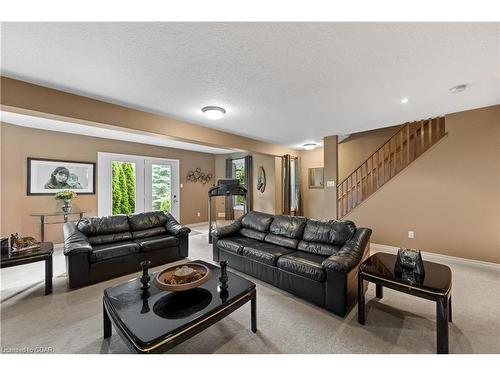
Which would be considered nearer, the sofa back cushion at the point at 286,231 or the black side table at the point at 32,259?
the black side table at the point at 32,259

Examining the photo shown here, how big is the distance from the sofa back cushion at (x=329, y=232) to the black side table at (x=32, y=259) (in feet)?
10.8

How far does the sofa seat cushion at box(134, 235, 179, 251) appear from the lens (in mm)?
3365

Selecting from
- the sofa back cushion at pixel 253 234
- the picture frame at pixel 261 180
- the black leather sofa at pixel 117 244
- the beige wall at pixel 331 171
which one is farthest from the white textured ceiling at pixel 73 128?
the beige wall at pixel 331 171

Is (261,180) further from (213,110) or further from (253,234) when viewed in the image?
(213,110)

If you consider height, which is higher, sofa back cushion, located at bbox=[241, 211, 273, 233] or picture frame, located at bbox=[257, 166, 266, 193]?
picture frame, located at bbox=[257, 166, 266, 193]

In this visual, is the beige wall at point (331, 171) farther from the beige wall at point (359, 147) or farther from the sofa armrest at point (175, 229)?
the sofa armrest at point (175, 229)

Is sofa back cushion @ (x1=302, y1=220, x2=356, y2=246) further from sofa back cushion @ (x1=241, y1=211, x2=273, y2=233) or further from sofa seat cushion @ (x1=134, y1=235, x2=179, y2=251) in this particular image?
sofa seat cushion @ (x1=134, y1=235, x2=179, y2=251)

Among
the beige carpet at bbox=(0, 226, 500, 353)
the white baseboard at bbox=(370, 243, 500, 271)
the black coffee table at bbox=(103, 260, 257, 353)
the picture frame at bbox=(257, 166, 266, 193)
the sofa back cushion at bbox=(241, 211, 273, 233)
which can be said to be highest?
the picture frame at bbox=(257, 166, 266, 193)

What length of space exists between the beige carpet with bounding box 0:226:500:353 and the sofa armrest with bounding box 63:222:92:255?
489mm

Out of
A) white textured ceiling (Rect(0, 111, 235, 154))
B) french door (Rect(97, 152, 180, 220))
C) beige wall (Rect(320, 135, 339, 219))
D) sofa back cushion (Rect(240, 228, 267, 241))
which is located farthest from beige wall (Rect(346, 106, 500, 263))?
french door (Rect(97, 152, 180, 220))

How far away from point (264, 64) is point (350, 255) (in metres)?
2.20

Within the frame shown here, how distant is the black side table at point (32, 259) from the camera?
2379 mm

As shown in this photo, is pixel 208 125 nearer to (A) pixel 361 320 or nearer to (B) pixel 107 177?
(B) pixel 107 177

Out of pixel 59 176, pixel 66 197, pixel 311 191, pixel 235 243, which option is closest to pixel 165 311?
pixel 235 243
